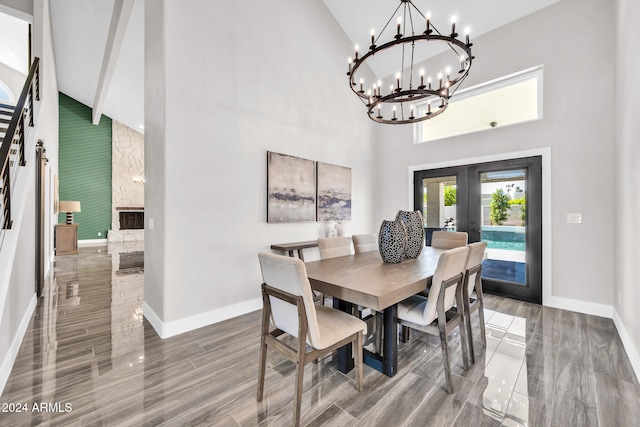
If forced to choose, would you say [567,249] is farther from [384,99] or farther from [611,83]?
[384,99]

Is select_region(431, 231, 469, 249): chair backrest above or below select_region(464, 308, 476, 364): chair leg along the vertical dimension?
above

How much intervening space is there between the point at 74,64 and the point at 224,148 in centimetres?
687

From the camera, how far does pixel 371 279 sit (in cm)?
182

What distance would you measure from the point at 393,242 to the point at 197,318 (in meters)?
2.15

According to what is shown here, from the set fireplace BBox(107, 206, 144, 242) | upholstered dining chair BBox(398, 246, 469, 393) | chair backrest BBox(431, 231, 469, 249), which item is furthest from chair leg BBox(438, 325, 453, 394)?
fireplace BBox(107, 206, 144, 242)

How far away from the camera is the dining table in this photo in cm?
157

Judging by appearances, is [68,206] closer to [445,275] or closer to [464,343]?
[445,275]

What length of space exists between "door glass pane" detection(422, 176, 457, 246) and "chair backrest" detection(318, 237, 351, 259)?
236 cm

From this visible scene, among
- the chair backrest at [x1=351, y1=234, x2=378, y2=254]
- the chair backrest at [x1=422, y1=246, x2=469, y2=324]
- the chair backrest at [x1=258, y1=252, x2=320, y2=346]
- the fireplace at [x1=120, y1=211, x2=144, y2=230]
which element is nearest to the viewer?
the chair backrest at [x1=258, y1=252, x2=320, y2=346]

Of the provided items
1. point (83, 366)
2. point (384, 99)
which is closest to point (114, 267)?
point (83, 366)

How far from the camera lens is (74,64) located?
673 centimetres

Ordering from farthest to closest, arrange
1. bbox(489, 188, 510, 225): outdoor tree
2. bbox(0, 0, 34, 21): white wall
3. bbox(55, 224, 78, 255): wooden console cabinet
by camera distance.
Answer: bbox(55, 224, 78, 255): wooden console cabinet, bbox(489, 188, 510, 225): outdoor tree, bbox(0, 0, 34, 21): white wall

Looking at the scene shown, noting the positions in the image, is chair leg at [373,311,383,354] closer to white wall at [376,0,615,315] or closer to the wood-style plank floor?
the wood-style plank floor

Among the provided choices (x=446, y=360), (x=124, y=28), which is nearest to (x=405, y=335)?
(x=446, y=360)
